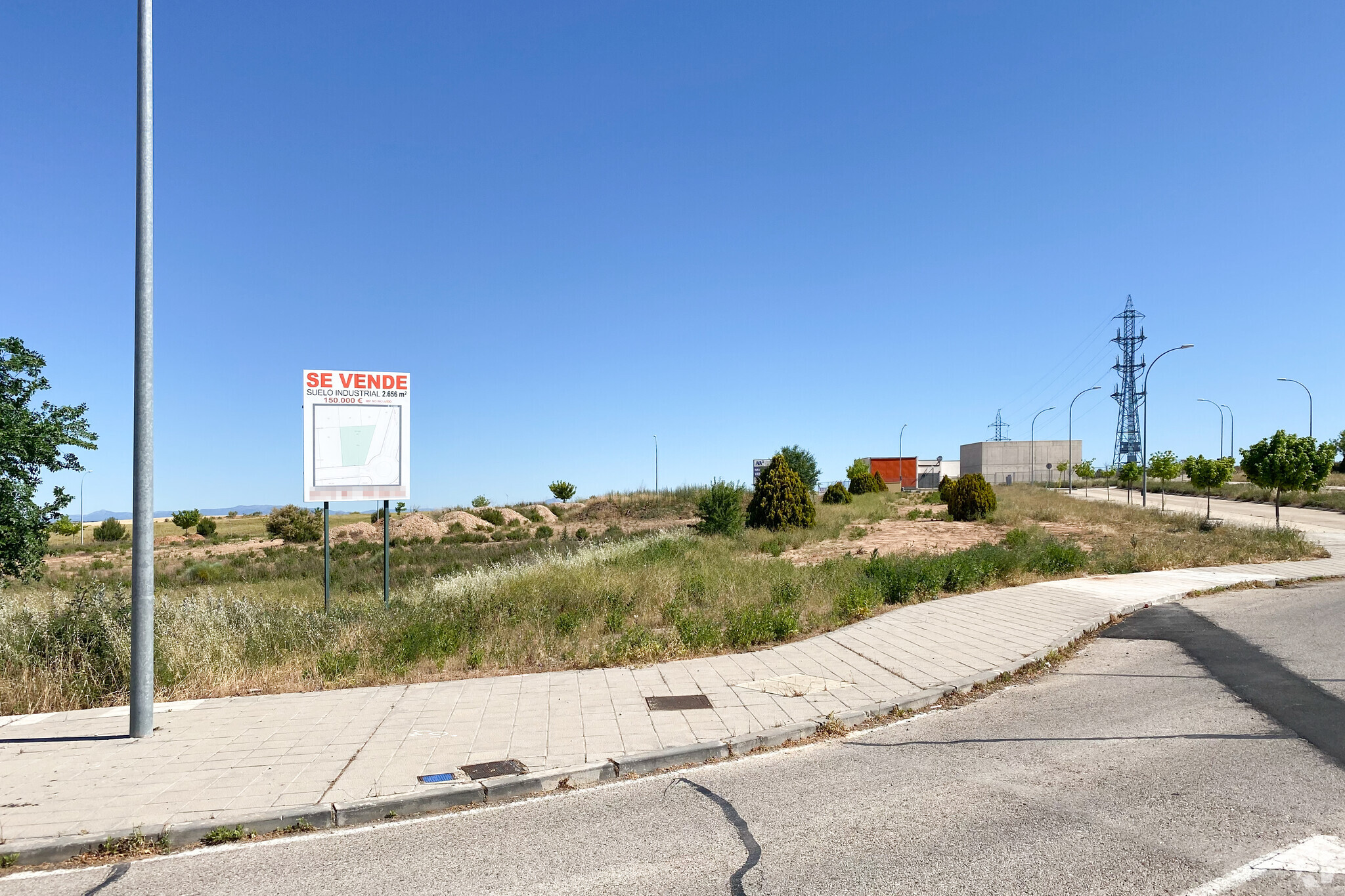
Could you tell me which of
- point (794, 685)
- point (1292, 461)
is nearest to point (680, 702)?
point (794, 685)

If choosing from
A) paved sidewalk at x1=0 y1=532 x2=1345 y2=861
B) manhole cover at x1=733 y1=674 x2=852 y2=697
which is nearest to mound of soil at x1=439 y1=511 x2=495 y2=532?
paved sidewalk at x1=0 y1=532 x2=1345 y2=861

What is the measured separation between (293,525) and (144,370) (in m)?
37.6

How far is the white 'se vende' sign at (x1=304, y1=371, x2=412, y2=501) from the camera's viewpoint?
40.1 ft

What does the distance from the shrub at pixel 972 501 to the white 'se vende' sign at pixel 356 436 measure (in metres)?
21.8

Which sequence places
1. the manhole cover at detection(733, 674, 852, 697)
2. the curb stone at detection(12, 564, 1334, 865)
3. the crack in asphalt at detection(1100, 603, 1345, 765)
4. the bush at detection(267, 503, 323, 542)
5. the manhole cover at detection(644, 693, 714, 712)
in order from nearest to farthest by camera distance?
1. the curb stone at detection(12, 564, 1334, 865)
2. the crack in asphalt at detection(1100, 603, 1345, 765)
3. the manhole cover at detection(644, 693, 714, 712)
4. the manhole cover at detection(733, 674, 852, 697)
5. the bush at detection(267, 503, 323, 542)

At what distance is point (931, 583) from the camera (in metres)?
12.1

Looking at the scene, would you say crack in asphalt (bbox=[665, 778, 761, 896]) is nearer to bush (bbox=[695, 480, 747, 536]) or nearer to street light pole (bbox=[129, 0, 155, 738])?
street light pole (bbox=[129, 0, 155, 738])

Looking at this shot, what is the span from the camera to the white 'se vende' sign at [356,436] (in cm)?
1223

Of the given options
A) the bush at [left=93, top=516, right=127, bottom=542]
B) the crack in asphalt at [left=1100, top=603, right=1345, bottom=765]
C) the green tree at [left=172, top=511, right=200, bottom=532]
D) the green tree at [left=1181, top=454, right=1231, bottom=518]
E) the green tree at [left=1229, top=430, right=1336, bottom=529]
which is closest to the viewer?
the crack in asphalt at [left=1100, top=603, right=1345, bottom=765]

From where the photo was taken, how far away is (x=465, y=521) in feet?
132

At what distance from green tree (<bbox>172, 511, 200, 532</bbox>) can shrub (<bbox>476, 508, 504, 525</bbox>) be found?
859 inches

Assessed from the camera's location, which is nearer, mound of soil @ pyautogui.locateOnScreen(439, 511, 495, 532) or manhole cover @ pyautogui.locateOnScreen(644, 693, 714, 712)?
manhole cover @ pyautogui.locateOnScreen(644, 693, 714, 712)

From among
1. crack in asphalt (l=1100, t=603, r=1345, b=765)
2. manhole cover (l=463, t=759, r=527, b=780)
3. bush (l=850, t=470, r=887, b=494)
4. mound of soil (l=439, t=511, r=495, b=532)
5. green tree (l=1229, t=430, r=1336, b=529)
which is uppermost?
green tree (l=1229, t=430, r=1336, b=529)

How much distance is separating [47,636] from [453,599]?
4653 mm
